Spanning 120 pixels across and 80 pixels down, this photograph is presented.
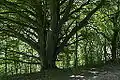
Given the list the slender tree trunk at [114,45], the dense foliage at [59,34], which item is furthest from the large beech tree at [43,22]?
the slender tree trunk at [114,45]

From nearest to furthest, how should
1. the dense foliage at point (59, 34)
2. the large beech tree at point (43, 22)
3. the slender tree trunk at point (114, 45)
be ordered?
the large beech tree at point (43, 22)
the dense foliage at point (59, 34)
the slender tree trunk at point (114, 45)

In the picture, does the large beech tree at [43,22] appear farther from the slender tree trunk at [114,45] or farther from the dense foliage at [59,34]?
the slender tree trunk at [114,45]

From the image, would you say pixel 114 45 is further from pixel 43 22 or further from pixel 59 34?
pixel 43 22

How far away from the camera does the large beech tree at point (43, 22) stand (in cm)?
787

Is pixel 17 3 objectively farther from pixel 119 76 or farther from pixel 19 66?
pixel 119 76

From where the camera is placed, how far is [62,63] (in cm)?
1091

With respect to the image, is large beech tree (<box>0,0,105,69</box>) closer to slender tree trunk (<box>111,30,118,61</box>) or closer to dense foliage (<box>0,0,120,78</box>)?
dense foliage (<box>0,0,120,78</box>)

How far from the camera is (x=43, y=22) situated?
8.52 metres

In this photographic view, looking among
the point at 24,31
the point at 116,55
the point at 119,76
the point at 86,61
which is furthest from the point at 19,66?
the point at 119,76

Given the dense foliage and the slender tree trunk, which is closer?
the dense foliage

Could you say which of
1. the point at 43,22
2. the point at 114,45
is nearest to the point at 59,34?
the point at 43,22

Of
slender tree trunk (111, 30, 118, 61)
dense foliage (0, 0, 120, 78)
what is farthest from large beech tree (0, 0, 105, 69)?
slender tree trunk (111, 30, 118, 61)

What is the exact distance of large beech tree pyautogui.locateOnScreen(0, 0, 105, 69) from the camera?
787 centimetres

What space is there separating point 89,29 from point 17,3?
407cm
